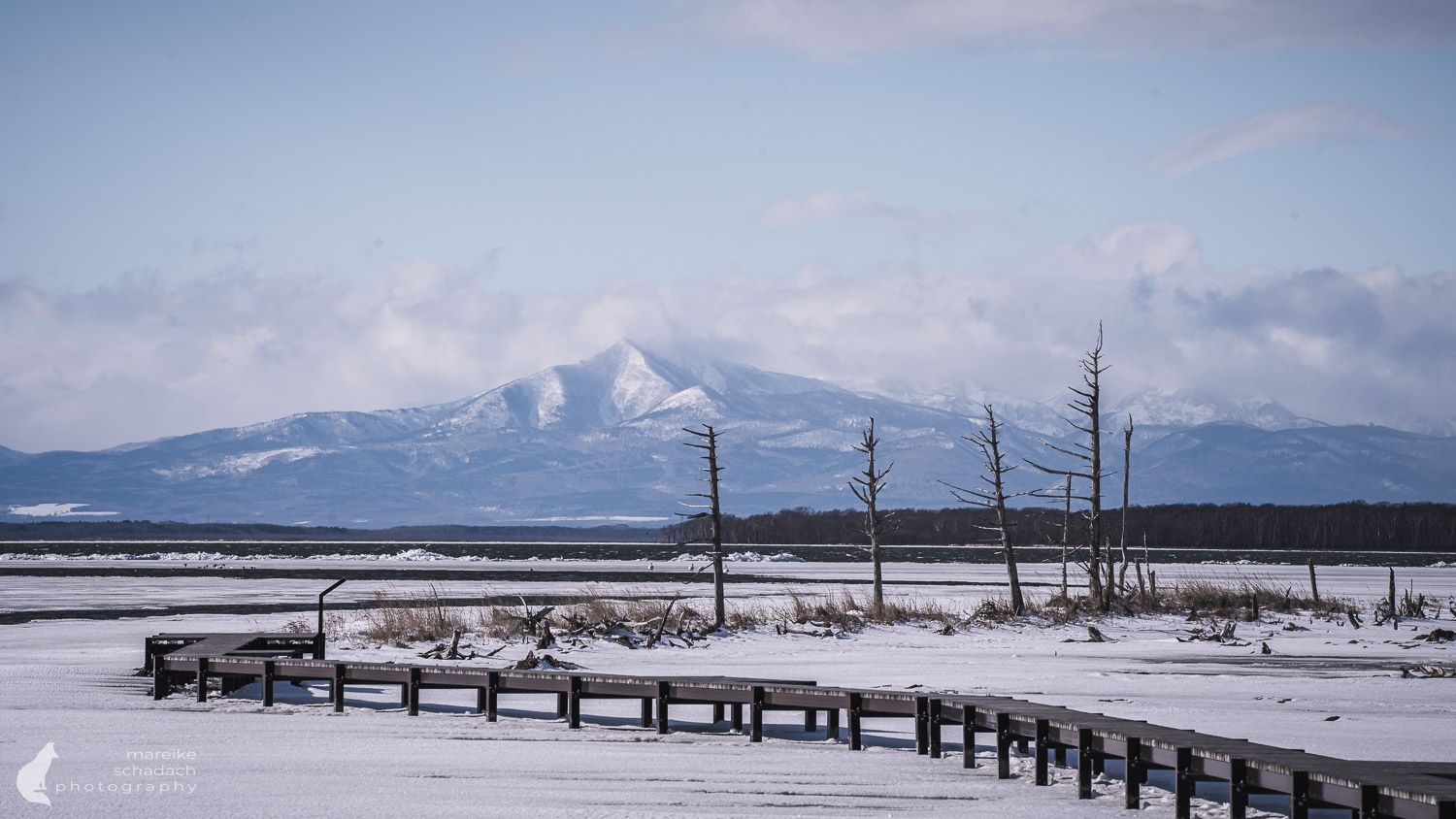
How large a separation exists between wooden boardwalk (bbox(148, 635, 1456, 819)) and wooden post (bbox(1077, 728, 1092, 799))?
1cm

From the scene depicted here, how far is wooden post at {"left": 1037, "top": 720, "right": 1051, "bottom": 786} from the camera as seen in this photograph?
1362cm

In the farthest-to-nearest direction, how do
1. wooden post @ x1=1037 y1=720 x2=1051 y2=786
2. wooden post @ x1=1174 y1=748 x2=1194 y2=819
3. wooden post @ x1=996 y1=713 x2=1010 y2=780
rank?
wooden post @ x1=996 y1=713 x2=1010 y2=780 → wooden post @ x1=1037 y1=720 x2=1051 y2=786 → wooden post @ x1=1174 y1=748 x2=1194 y2=819

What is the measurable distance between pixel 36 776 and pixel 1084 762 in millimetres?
10697

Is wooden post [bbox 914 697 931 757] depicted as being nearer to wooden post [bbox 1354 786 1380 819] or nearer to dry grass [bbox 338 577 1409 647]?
wooden post [bbox 1354 786 1380 819]

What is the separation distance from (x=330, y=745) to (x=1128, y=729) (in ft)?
30.5

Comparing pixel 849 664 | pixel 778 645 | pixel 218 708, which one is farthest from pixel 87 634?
pixel 849 664

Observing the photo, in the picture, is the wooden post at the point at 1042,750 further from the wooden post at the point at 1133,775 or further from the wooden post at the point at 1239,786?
the wooden post at the point at 1239,786

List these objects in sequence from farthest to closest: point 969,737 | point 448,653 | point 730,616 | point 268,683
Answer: point 730,616, point 448,653, point 268,683, point 969,737

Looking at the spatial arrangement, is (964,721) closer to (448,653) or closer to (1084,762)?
(1084,762)

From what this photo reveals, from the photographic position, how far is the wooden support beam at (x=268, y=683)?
19.0 metres

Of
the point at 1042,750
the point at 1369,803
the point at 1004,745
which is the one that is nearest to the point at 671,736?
the point at 1004,745

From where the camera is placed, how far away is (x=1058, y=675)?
76.5 ft

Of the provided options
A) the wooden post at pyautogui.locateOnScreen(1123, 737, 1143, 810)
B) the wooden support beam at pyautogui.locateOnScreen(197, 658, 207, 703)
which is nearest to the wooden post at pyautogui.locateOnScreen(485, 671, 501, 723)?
the wooden support beam at pyautogui.locateOnScreen(197, 658, 207, 703)

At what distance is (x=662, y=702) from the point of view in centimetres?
1694
